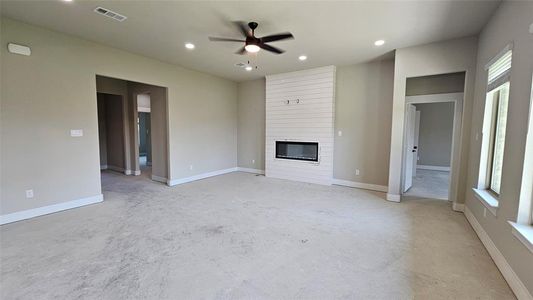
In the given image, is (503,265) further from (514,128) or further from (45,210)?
(45,210)

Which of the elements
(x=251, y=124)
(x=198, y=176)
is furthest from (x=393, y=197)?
(x=198, y=176)

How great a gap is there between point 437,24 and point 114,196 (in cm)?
623

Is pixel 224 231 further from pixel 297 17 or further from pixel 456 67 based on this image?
pixel 456 67

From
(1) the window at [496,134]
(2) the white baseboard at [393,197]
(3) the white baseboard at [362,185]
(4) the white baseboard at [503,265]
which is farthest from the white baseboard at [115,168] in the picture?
(1) the window at [496,134]

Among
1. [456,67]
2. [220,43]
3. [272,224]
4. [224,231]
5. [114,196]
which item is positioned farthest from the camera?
[114,196]

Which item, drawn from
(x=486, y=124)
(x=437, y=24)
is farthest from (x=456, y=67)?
(x=486, y=124)

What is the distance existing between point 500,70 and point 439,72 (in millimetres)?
1203

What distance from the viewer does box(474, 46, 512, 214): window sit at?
2891 mm

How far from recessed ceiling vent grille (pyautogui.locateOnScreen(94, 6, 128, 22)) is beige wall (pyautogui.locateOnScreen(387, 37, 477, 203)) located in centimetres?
451

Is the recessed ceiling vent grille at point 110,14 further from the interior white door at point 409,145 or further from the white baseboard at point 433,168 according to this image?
the white baseboard at point 433,168

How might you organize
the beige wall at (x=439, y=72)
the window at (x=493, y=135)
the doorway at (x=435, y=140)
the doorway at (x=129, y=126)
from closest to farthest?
the window at (x=493, y=135) → the beige wall at (x=439, y=72) → the doorway at (x=129, y=126) → the doorway at (x=435, y=140)

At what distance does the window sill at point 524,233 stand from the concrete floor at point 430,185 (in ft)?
10.1

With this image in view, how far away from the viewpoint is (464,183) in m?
3.89

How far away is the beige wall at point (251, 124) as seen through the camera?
23.3ft
